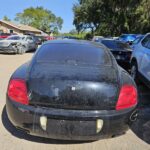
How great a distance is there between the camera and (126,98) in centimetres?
398

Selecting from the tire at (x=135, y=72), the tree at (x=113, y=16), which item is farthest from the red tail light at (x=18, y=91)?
the tree at (x=113, y=16)

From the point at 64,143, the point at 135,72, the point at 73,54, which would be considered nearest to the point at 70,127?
the point at 64,143

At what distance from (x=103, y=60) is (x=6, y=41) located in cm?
1658

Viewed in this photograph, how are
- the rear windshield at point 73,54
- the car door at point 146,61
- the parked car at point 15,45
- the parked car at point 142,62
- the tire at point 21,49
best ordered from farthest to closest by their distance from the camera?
the tire at point 21,49
the parked car at point 15,45
the parked car at point 142,62
the car door at point 146,61
the rear windshield at point 73,54

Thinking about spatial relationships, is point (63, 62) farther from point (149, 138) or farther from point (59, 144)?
point (149, 138)

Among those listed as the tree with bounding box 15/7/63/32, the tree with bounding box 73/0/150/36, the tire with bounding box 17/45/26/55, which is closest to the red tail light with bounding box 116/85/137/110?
the tire with bounding box 17/45/26/55

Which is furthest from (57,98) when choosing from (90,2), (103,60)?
(90,2)

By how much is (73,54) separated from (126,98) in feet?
4.43

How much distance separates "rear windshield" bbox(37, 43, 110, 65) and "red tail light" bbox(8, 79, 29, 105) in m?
0.72

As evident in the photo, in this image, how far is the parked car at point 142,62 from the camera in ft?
22.1

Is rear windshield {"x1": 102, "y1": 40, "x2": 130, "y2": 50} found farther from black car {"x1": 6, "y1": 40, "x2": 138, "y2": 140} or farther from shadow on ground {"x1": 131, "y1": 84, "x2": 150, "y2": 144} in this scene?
black car {"x1": 6, "y1": 40, "x2": 138, "y2": 140}

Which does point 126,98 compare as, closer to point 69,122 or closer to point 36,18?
point 69,122

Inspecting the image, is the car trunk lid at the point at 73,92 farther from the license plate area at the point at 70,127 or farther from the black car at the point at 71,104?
the license plate area at the point at 70,127

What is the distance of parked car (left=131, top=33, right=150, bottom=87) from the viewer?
6.73m
